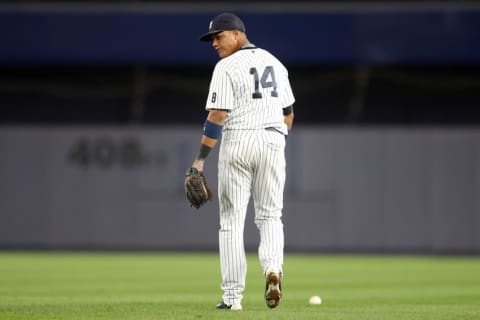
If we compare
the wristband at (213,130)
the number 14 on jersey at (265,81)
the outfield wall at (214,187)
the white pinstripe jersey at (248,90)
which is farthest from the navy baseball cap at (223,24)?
the outfield wall at (214,187)

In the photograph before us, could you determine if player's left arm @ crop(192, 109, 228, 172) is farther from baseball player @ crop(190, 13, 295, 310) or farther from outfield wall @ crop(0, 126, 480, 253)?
outfield wall @ crop(0, 126, 480, 253)

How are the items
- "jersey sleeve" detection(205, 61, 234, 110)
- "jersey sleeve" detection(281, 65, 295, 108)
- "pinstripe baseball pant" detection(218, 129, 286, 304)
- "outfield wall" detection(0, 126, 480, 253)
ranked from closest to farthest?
"jersey sleeve" detection(205, 61, 234, 110) → "pinstripe baseball pant" detection(218, 129, 286, 304) → "jersey sleeve" detection(281, 65, 295, 108) → "outfield wall" detection(0, 126, 480, 253)

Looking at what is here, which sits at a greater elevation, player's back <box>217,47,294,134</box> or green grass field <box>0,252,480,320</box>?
player's back <box>217,47,294,134</box>

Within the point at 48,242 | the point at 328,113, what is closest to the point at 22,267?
the point at 48,242

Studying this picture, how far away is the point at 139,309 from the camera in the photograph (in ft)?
29.6

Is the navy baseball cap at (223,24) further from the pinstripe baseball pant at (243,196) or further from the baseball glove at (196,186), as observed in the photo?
the baseball glove at (196,186)

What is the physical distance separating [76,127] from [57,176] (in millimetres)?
1049

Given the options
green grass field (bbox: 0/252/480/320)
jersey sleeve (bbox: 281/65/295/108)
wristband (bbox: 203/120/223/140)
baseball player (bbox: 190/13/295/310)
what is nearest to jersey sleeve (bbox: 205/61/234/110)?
baseball player (bbox: 190/13/295/310)

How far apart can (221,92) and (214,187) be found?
14635 millimetres

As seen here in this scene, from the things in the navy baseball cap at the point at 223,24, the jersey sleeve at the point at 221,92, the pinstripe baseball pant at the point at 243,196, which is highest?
the navy baseball cap at the point at 223,24

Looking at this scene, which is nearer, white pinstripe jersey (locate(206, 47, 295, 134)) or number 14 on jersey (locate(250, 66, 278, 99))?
white pinstripe jersey (locate(206, 47, 295, 134))

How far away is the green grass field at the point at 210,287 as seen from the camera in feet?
28.9

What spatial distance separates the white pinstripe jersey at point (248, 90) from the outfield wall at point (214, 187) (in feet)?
46.5

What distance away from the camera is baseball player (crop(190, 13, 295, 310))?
880 cm
